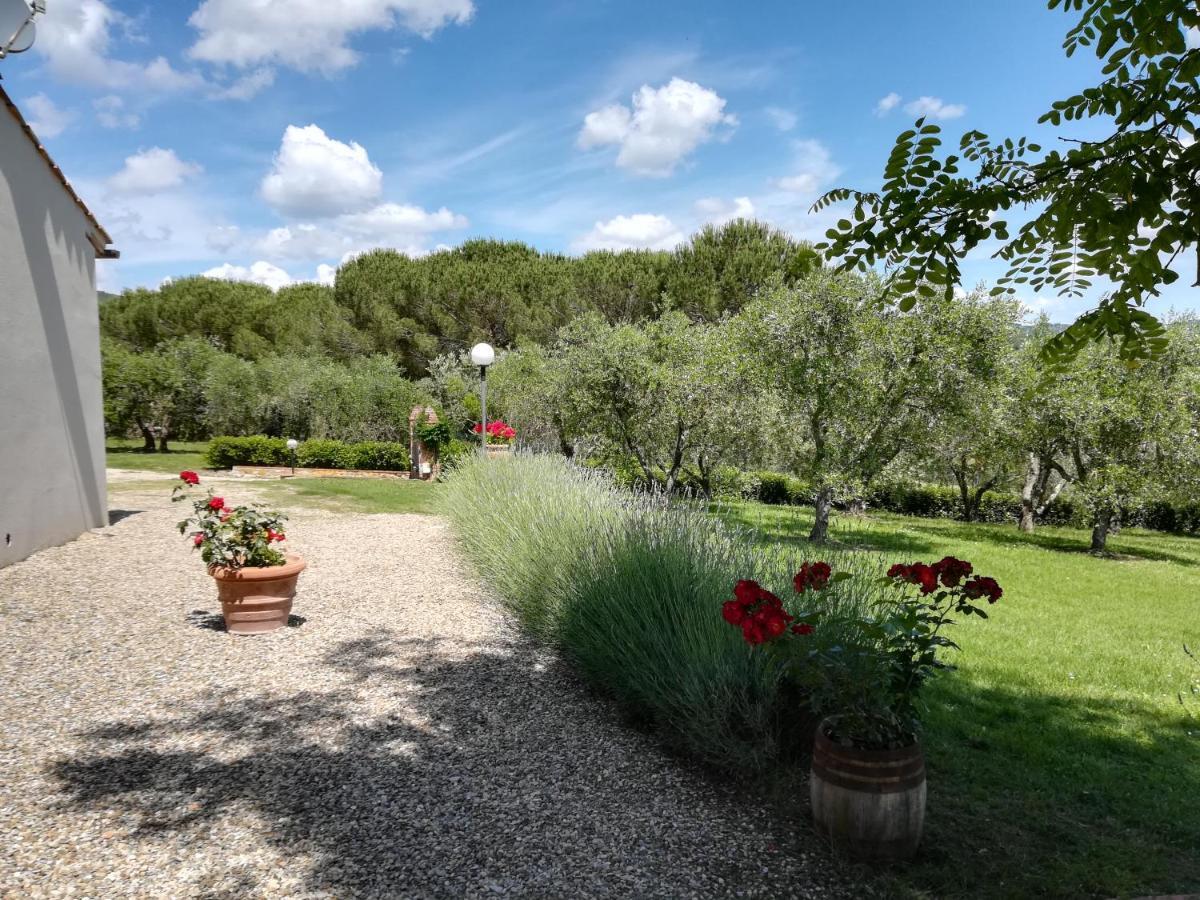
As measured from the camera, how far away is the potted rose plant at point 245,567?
185 inches

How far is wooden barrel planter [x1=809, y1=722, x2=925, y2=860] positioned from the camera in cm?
231

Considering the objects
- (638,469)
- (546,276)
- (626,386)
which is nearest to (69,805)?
(626,386)

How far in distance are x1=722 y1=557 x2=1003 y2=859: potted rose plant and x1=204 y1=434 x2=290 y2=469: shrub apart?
1643cm

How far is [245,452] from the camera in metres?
16.5

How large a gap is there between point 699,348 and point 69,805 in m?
9.38

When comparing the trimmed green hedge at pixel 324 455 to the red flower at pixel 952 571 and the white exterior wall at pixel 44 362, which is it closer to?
the white exterior wall at pixel 44 362

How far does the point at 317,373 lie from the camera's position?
20.0 metres

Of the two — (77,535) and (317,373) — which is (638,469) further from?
(317,373)

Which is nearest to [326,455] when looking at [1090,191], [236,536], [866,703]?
[236,536]

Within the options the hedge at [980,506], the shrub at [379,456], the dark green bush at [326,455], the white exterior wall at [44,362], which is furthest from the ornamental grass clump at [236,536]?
the hedge at [980,506]

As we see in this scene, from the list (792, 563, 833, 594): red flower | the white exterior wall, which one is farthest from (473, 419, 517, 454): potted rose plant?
(792, 563, 833, 594): red flower

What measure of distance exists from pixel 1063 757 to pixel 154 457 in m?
20.7

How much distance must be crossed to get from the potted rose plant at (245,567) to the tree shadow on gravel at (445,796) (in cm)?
112

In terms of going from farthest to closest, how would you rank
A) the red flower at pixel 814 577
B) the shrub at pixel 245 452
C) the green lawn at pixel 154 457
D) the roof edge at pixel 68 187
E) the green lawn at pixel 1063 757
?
1. the shrub at pixel 245 452
2. the green lawn at pixel 154 457
3. the roof edge at pixel 68 187
4. the red flower at pixel 814 577
5. the green lawn at pixel 1063 757
